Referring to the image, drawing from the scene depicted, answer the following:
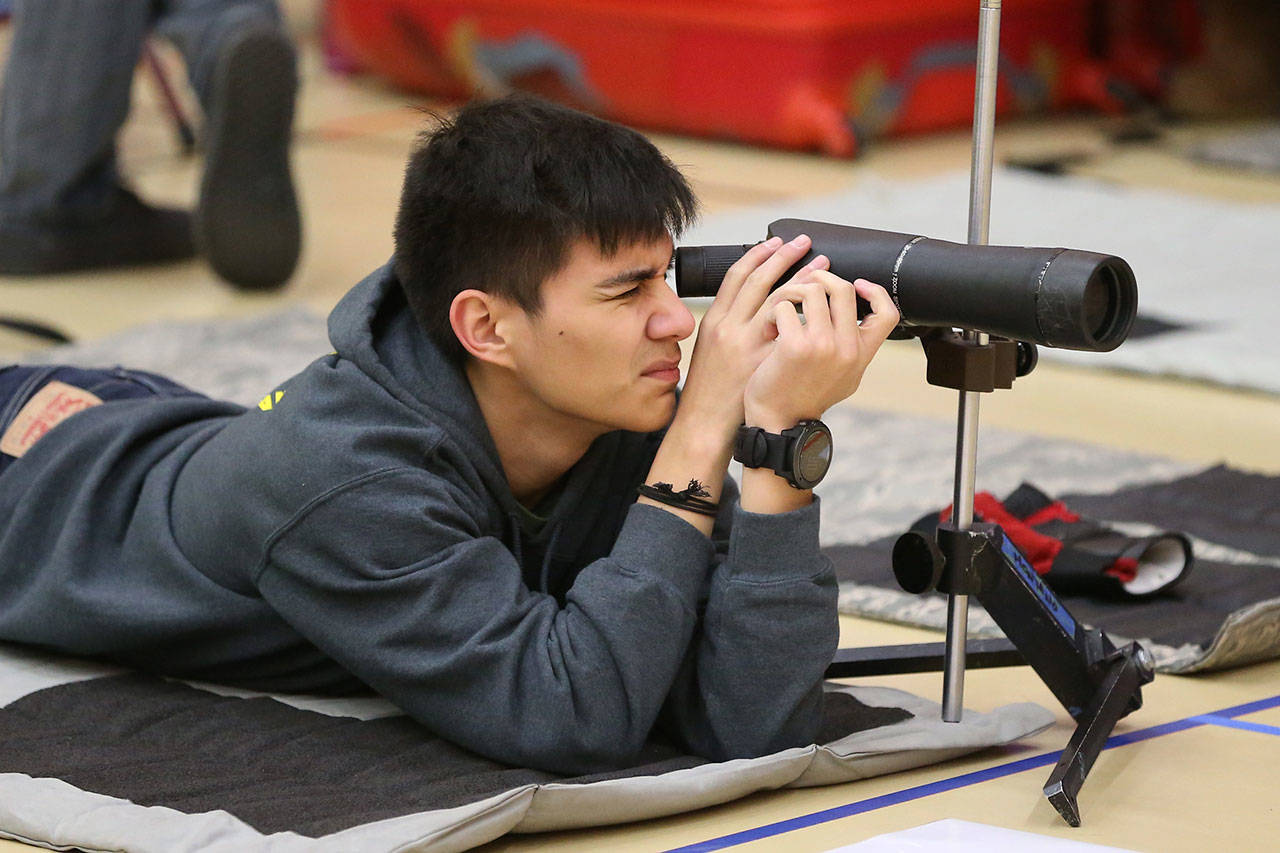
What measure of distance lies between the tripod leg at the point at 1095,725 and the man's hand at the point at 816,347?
274mm

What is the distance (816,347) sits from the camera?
107cm

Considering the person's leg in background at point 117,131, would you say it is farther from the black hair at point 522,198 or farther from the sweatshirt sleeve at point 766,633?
the sweatshirt sleeve at point 766,633

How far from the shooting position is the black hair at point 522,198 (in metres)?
1.12

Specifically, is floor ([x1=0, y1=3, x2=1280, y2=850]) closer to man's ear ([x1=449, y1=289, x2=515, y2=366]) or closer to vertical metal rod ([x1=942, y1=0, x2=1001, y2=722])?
vertical metal rod ([x1=942, y1=0, x2=1001, y2=722])

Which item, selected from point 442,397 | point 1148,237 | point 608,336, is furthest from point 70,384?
point 1148,237

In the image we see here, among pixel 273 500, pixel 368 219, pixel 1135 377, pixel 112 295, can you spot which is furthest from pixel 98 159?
pixel 273 500

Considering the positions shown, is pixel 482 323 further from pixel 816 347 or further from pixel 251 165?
pixel 251 165

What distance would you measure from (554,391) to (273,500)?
0.20 meters

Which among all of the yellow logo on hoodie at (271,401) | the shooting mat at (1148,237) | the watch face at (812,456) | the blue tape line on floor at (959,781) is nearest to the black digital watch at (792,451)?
the watch face at (812,456)

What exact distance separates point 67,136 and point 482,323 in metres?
1.94

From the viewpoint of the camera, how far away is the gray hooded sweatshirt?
110 centimetres

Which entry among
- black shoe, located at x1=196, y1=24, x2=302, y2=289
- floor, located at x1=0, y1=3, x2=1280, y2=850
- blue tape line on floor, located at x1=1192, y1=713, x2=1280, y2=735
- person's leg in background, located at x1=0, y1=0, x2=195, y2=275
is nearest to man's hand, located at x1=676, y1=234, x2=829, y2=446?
floor, located at x1=0, y1=3, x2=1280, y2=850

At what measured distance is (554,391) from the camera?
1.16m

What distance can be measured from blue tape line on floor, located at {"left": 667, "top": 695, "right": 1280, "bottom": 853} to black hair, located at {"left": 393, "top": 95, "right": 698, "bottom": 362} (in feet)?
1.17
